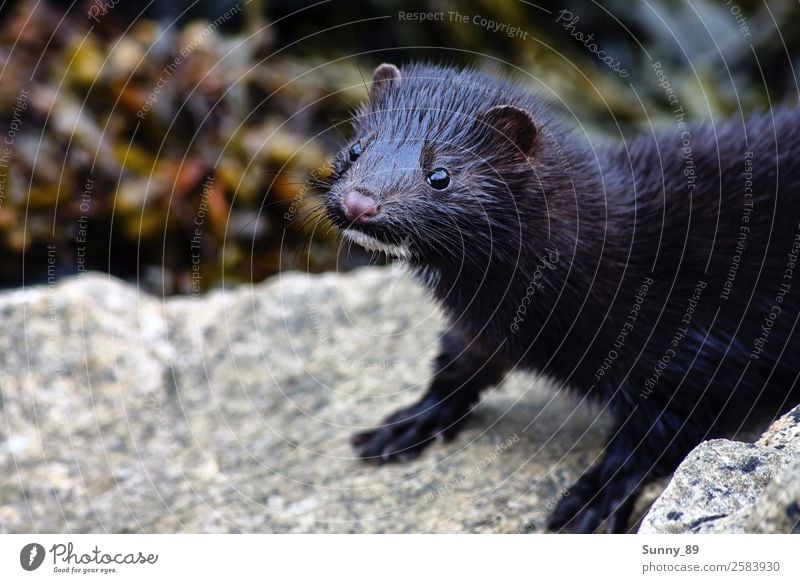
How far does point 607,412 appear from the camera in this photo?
331cm

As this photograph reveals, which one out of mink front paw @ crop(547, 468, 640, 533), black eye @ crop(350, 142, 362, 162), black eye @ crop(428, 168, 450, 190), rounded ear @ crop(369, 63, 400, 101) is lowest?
mink front paw @ crop(547, 468, 640, 533)

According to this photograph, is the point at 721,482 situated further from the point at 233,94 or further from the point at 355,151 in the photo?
the point at 233,94

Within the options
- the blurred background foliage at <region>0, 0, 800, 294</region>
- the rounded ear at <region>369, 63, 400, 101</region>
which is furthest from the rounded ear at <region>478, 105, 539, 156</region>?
the blurred background foliage at <region>0, 0, 800, 294</region>

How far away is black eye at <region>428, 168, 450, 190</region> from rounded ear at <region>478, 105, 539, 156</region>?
0.20m

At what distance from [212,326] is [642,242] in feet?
7.30

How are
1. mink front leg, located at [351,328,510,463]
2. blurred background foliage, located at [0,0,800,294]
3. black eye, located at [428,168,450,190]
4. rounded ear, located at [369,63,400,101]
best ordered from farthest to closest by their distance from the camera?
blurred background foliage, located at [0,0,800,294], mink front leg, located at [351,328,510,463], rounded ear, located at [369,63,400,101], black eye, located at [428,168,450,190]

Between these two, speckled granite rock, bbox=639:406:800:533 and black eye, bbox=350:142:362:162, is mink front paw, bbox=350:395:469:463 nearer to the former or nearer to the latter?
black eye, bbox=350:142:362:162

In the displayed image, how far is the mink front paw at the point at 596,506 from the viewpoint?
9.74ft

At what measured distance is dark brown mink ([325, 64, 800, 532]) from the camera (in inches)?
113

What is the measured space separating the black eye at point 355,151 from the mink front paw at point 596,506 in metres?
1.23

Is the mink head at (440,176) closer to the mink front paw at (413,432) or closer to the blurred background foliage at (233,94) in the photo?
the mink front paw at (413,432)

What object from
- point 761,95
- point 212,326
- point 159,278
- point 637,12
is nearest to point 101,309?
point 212,326

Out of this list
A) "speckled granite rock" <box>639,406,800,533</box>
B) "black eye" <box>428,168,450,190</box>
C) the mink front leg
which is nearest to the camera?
"speckled granite rock" <box>639,406,800,533</box>

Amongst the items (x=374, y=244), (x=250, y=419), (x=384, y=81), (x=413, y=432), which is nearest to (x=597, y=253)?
(x=374, y=244)
